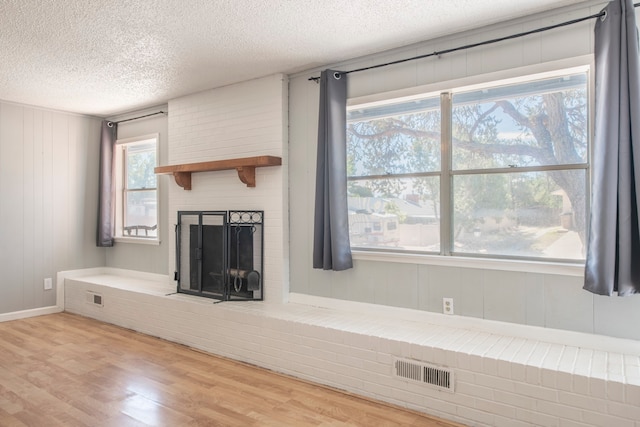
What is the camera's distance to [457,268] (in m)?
3.10

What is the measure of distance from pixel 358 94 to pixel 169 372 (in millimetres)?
2756

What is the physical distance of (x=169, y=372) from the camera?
338cm

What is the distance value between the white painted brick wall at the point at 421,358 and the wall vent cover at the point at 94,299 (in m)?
1.00

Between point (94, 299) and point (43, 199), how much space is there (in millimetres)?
1415

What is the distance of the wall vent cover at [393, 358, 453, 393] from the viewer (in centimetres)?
262

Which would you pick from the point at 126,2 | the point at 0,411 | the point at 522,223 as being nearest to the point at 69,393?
the point at 0,411

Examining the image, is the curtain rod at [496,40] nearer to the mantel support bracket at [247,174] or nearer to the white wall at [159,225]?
the mantel support bracket at [247,174]

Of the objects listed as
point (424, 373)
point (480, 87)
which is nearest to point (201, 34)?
point (480, 87)

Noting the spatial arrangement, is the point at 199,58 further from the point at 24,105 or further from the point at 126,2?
the point at 24,105

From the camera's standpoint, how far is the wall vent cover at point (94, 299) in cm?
498

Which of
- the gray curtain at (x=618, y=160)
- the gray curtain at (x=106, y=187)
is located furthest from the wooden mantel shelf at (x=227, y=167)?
the gray curtain at (x=618, y=160)

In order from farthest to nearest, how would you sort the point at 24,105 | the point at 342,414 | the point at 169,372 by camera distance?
the point at 24,105
the point at 169,372
the point at 342,414

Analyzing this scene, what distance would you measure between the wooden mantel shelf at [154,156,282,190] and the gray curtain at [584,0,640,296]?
2505mm

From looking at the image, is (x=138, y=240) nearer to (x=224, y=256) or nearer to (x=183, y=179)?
(x=183, y=179)
